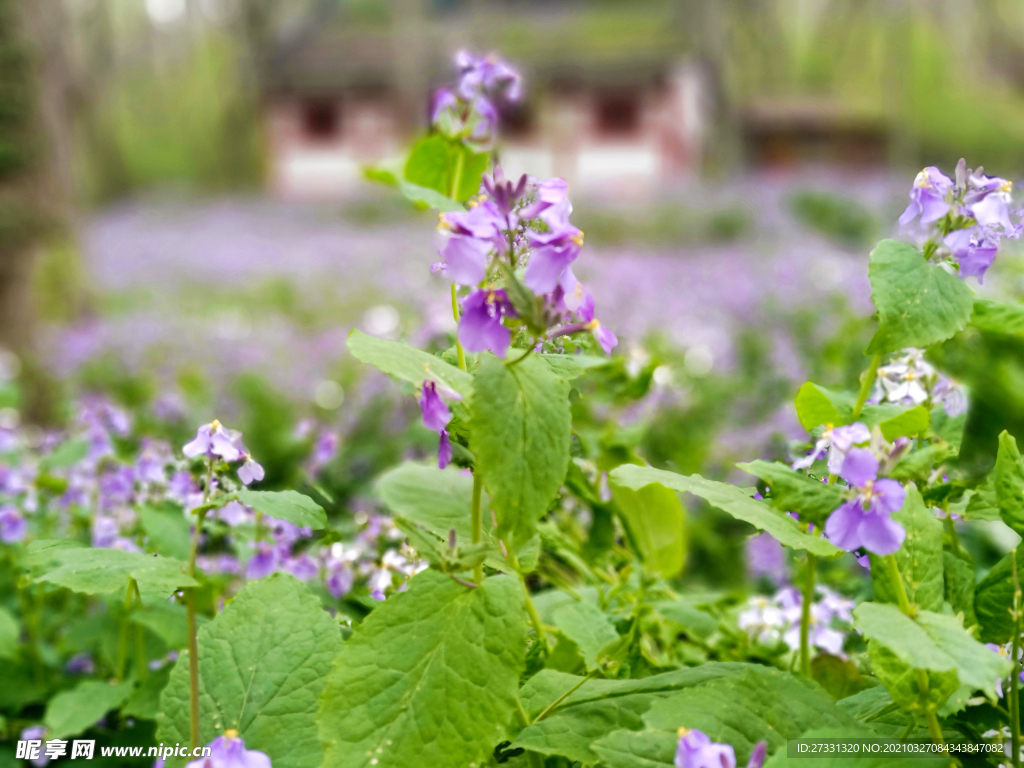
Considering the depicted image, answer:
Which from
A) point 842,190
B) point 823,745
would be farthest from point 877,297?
point 842,190

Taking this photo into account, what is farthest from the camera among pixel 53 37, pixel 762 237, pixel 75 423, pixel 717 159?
pixel 717 159

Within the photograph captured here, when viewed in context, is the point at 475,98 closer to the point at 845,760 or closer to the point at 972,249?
the point at 972,249

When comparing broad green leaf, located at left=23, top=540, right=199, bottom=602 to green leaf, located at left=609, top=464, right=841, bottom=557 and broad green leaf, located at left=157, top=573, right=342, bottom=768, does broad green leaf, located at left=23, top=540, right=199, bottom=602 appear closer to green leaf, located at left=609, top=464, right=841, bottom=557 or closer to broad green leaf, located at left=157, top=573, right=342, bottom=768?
broad green leaf, located at left=157, top=573, right=342, bottom=768

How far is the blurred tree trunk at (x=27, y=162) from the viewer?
16.1 ft

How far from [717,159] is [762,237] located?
11567 millimetres

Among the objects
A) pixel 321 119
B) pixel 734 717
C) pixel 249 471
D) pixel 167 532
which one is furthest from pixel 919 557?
pixel 321 119

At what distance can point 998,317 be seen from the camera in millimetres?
893

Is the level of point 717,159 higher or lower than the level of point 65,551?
lower

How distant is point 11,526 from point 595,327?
4.12ft

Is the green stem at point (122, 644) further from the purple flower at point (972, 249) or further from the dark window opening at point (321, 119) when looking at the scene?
the dark window opening at point (321, 119)

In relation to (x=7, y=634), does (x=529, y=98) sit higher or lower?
lower

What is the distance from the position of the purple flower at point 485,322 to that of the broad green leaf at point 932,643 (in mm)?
335

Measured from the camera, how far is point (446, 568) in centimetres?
74

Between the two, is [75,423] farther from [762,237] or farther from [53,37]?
[762,237]
